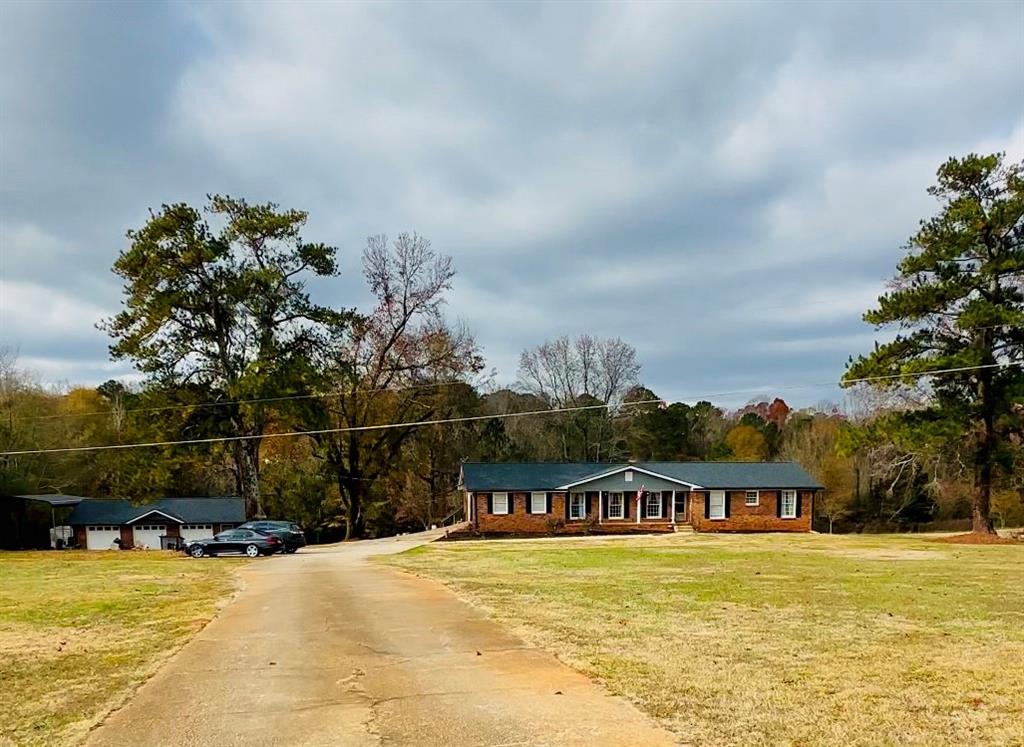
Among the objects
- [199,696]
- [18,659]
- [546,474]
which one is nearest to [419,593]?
[18,659]

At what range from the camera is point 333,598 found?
1518 cm

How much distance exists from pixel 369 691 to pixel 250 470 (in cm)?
3952

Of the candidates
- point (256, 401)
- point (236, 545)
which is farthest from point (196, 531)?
point (236, 545)

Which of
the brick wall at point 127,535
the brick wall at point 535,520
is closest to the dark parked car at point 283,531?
the brick wall at point 535,520

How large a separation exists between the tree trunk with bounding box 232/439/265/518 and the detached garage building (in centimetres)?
1030

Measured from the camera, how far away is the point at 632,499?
46.8 metres

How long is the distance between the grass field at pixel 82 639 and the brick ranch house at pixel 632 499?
24.3m

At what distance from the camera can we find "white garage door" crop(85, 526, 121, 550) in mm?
55625

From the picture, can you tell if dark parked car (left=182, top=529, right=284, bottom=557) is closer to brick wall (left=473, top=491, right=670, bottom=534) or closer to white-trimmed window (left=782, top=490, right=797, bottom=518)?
brick wall (left=473, top=491, right=670, bottom=534)

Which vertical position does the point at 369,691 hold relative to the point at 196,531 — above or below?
above

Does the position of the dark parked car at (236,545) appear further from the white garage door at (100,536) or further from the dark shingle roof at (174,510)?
the white garage door at (100,536)

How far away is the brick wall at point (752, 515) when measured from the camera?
45.8 meters

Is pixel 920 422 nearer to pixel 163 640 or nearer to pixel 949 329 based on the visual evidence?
pixel 949 329

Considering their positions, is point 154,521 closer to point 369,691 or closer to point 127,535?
point 127,535
